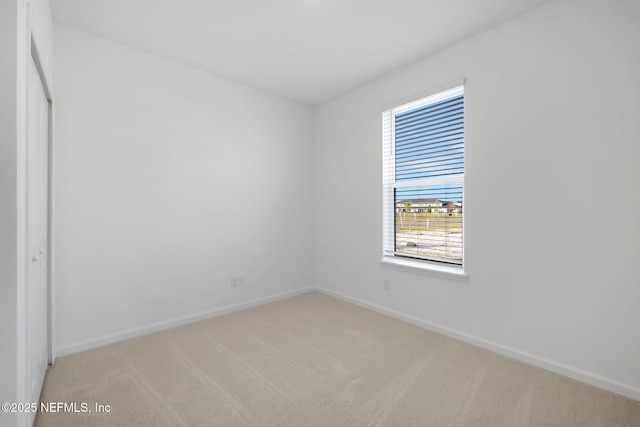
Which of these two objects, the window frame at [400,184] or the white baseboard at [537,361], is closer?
the white baseboard at [537,361]

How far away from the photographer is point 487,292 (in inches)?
100.0

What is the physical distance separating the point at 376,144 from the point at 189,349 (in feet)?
9.42

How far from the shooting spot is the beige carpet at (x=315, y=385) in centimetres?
171

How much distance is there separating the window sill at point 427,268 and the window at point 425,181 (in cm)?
2

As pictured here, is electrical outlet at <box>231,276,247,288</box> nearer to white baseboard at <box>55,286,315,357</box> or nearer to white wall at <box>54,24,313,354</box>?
white wall at <box>54,24,313,354</box>

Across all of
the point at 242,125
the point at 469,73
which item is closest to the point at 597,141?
the point at 469,73

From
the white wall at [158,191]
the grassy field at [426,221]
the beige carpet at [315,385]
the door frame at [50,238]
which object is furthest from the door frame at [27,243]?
the grassy field at [426,221]

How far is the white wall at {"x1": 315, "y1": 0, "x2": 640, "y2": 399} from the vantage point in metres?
1.92

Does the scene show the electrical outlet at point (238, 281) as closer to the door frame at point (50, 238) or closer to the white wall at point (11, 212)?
the door frame at point (50, 238)

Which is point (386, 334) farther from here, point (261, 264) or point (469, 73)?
point (469, 73)

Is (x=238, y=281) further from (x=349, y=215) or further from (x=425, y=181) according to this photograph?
(x=425, y=181)

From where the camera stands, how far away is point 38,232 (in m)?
1.90

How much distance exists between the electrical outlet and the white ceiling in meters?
2.39

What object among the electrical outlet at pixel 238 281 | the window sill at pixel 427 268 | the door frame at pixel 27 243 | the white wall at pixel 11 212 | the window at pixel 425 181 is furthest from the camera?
the electrical outlet at pixel 238 281
